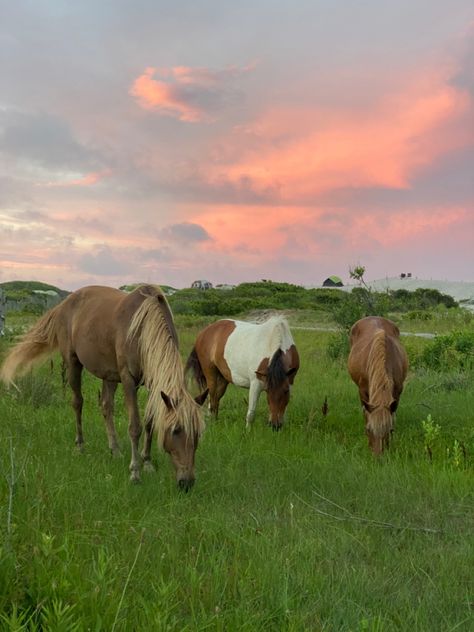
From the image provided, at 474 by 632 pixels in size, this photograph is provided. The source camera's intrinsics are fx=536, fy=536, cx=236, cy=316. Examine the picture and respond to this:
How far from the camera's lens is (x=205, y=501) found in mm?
4848

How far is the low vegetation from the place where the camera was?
2.73 meters

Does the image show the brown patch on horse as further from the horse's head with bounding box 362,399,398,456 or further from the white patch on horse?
the horse's head with bounding box 362,399,398,456

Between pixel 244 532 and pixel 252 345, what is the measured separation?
5.31 metres

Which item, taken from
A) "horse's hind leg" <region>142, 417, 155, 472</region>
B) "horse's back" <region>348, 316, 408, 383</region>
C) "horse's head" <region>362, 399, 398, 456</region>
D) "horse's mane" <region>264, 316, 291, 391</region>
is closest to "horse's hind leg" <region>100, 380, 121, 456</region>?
"horse's hind leg" <region>142, 417, 155, 472</region>

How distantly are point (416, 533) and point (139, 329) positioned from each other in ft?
11.2

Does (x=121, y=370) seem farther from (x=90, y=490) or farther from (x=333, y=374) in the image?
(x=333, y=374)

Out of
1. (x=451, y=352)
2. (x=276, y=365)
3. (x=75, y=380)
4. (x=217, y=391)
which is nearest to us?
(x=75, y=380)

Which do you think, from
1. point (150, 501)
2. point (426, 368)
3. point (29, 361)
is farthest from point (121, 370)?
point (426, 368)

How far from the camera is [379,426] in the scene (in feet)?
22.2

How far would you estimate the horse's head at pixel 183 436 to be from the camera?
16.0ft

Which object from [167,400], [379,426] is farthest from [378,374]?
[167,400]

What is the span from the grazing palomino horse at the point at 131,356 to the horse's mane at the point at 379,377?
278 cm

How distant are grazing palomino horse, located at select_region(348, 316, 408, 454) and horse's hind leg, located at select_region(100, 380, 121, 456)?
323cm

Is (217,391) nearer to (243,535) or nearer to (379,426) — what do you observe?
(379,426)
